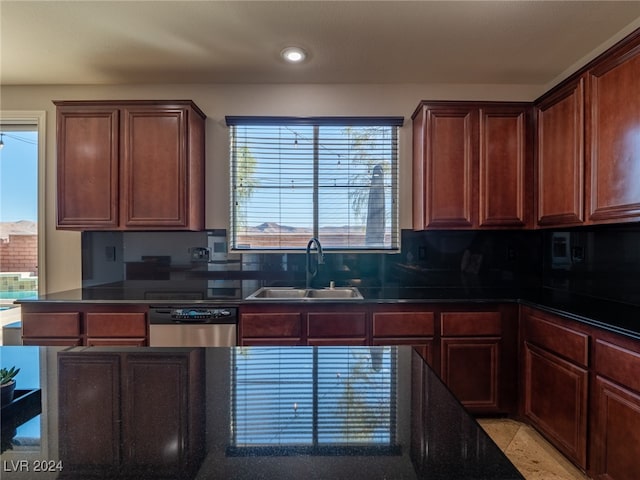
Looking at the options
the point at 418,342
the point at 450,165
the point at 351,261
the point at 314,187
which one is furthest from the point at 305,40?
the point at 418,342

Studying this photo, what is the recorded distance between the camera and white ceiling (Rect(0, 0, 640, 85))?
1941 millimetres

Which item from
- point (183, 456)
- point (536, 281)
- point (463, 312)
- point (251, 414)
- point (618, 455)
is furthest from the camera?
point (536, 281)

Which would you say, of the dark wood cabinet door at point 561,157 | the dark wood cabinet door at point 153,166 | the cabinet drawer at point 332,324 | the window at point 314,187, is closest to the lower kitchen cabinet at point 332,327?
the cabinet drawer at point 332,324

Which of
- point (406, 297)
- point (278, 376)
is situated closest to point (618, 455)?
point (406, 297)

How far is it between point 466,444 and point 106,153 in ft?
9.40

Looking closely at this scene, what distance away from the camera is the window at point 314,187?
9.32 feet

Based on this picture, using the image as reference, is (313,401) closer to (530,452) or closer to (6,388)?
(6,388)

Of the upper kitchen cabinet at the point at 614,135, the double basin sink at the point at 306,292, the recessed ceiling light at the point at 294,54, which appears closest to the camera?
the upper kitchen cabinet at the point at 614,135

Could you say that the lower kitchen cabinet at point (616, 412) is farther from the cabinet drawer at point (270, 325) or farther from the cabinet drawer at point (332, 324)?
the cabinet drawer at point (270, 325)

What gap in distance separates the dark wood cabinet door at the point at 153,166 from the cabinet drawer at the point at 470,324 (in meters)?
2.10

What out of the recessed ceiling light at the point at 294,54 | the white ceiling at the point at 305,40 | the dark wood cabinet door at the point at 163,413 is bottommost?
the dark wood cabinet door at the point at 163,413

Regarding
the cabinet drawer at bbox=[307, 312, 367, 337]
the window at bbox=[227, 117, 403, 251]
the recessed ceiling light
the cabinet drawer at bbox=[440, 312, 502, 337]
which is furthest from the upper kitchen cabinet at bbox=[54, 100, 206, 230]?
the cabinet drawer at bbox=[440, 312, 502, 337]

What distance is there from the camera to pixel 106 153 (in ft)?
8.16

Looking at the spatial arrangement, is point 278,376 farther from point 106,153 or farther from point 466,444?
point 106,153
